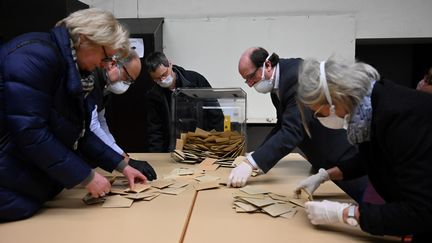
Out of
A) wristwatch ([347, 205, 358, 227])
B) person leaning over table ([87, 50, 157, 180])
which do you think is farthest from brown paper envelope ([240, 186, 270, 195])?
person leaning over table ([87, 50, 157, 180])

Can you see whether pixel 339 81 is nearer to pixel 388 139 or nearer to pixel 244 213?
pixel 388 139

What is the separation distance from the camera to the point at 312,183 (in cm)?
143

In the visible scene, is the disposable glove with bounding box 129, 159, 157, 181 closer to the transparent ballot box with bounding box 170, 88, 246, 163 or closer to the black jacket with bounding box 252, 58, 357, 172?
the black jacket with bounding box 252, 58, 357, 172

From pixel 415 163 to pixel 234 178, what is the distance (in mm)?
813

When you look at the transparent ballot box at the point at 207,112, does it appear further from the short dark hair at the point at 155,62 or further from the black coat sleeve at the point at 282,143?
the black coat sleeve at the point at 282,143

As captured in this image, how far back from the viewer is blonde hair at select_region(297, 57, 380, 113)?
39.2 inches

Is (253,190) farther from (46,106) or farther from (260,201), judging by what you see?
(46,106)

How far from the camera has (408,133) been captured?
34.8 inches

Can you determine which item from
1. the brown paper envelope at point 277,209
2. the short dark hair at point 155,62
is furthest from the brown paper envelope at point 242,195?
the short dark hair at point 155,62

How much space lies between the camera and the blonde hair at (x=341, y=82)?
995 mm

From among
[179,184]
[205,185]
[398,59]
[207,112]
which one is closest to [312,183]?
[205,185]

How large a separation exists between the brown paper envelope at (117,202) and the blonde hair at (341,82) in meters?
0.78

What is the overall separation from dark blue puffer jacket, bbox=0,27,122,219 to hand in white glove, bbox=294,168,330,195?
0.84 metres

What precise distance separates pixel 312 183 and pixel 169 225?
2.13 feet
